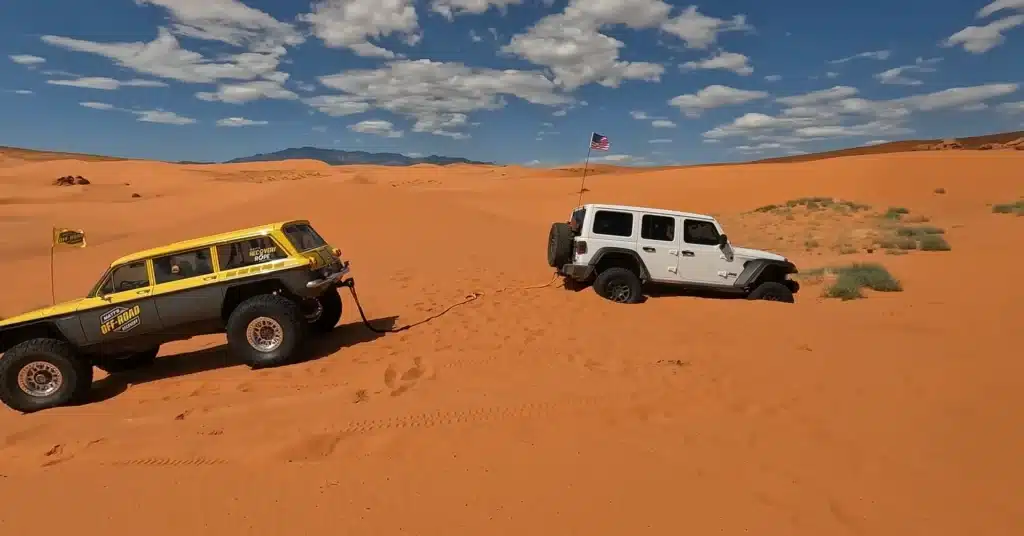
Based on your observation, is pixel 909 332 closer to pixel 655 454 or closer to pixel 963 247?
pixel 655 454

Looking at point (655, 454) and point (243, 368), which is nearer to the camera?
point (655, 454)

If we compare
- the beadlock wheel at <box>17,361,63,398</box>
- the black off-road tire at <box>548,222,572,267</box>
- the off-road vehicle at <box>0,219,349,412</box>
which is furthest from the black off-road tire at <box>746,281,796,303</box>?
the beadlock wheel at <box>17,361,63,398</box>

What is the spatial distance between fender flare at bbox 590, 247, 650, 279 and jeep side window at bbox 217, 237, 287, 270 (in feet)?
16.5

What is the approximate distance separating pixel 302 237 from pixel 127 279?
2145mm

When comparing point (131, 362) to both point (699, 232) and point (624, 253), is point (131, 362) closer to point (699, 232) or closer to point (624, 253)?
point (624, 253)

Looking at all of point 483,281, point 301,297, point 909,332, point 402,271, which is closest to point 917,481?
point 909,332

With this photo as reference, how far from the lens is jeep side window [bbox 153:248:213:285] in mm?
7246

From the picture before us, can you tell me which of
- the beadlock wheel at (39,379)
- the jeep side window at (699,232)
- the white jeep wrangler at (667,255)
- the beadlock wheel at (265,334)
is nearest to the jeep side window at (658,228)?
the white jeep wrangler at (667,255)

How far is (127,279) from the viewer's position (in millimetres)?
7215

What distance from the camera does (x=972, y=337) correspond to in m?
7.02

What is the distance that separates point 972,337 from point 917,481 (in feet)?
13.4

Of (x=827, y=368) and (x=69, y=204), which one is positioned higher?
(x=69, y=204)

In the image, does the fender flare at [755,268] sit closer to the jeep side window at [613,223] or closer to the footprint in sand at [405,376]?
the jeep side window at [613,223]

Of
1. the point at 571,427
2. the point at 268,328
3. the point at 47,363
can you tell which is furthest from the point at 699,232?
the point at 47,363
